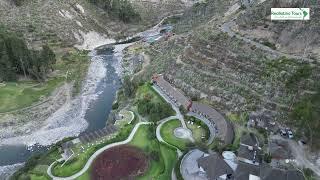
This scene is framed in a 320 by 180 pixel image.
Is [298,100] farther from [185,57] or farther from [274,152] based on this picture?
[185,57]

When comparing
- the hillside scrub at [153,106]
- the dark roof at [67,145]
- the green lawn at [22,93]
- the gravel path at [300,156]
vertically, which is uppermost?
the green lawn at [22,93]

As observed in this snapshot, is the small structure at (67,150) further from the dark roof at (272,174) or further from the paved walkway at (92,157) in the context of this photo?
the dark roof at (272,174)

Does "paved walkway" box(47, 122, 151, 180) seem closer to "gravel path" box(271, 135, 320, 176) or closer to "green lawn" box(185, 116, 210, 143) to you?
"green lawn" box(185, 116, 210, 143)

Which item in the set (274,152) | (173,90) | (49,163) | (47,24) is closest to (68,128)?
(49,163)

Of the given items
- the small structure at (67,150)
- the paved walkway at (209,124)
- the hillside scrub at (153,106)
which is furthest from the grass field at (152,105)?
the small structure at (67,150)

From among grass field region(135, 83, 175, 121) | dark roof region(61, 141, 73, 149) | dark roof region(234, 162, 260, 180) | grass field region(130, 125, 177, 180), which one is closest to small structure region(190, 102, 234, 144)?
grass field region(135, 83, 175, 121)
